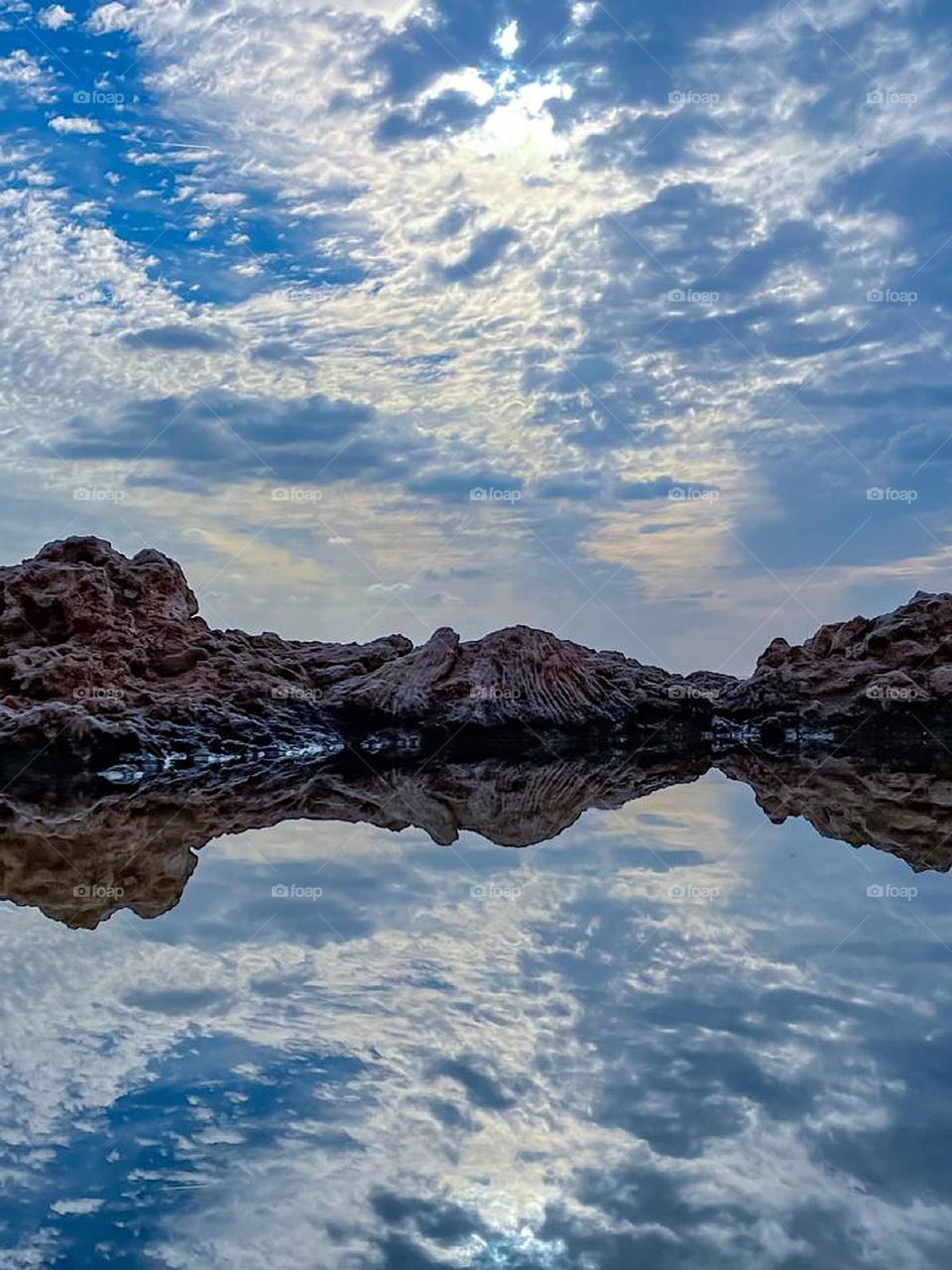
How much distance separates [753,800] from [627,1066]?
6563 mm

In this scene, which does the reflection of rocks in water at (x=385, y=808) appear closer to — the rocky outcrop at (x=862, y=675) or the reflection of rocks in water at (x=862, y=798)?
the reflection of rocks in water at (x=862, y=798)

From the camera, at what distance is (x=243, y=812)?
342 inches

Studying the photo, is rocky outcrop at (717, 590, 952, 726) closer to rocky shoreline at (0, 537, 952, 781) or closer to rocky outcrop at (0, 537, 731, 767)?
rocky shoreline at (0, 537, 952, 781)

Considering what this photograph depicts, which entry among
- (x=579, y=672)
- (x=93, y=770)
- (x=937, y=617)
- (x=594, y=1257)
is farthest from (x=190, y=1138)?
(x=937, y=617)

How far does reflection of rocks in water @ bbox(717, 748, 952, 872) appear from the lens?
7.38 m

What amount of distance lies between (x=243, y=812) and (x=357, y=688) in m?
6.11

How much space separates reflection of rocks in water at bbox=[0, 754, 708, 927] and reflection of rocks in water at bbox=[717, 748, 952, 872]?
0.90m

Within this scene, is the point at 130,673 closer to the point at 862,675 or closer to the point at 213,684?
the point at 213,684

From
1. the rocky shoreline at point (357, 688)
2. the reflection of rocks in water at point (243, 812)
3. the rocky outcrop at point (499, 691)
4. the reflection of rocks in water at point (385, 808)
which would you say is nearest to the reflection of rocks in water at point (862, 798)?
the reflection of rocks in water at point (385, 808)

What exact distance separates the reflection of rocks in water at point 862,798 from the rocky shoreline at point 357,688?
6.46 feet

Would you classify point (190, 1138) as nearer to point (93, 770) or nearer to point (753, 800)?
point (753, 800)

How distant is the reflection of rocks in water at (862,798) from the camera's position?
24.2 ft

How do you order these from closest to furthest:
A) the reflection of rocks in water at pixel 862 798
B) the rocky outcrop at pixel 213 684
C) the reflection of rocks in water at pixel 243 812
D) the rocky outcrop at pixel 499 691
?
the reflection of rocks in water at pixel 243 812 → the reflection of rocks in water at pixel 862 798 → the rocky outcrop at pixel 213 684 → the rocky outcrop at pixel 499 691

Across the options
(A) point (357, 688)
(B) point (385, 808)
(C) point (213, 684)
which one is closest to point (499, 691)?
(A) point (357, 688)
